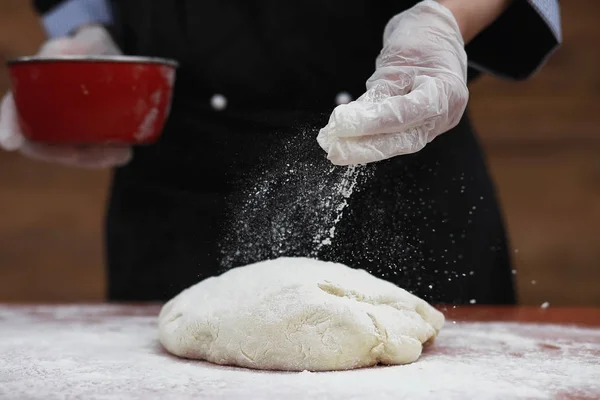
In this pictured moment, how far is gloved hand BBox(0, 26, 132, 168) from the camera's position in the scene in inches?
64.2

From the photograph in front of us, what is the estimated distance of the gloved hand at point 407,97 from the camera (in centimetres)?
108

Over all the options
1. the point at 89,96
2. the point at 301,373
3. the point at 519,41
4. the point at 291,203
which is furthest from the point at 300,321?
the point at 519,41

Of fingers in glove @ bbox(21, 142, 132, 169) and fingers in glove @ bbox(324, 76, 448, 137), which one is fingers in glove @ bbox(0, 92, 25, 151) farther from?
fingers in glove @ bbox(324, 76, 448, 137)

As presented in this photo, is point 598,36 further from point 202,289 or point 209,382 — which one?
point 209,382

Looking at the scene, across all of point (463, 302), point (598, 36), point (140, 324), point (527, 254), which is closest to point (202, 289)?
point (140, 324)

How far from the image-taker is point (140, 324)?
1490mm

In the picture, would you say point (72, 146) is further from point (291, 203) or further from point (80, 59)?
point (291, 203)

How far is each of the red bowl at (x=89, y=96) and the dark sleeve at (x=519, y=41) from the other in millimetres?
642

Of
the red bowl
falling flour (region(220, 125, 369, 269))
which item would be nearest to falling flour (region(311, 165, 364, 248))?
falling flour (region(220, 125, 369, 269))

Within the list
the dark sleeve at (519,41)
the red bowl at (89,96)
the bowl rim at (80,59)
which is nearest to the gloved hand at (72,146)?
the red bowl at (89,96)

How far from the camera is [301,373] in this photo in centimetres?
111

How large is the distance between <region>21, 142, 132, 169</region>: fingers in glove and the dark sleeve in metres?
0.81

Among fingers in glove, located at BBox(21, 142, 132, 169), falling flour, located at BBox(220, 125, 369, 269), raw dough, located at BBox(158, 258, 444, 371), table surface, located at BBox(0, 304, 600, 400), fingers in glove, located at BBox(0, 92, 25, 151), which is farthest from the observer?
fingers in glove, located at BBox(21, 142, 132, 169)

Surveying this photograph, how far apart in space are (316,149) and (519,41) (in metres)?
0.58
